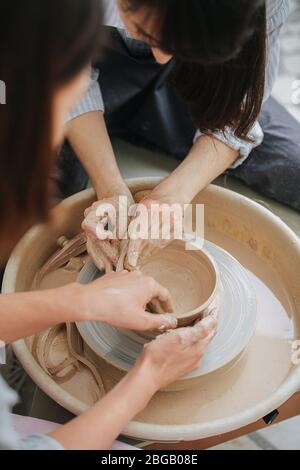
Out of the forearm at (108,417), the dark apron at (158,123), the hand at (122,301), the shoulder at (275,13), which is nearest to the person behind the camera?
the forearm at (108,417)

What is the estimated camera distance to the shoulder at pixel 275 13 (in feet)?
5.65

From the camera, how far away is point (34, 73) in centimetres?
86

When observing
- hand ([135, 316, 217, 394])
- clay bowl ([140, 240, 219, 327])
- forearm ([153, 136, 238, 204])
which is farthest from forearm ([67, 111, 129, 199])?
hand ([135, 316, 217, 394])

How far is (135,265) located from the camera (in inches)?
61.9

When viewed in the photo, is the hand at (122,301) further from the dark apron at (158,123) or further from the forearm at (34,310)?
the dark apron at (158,123)

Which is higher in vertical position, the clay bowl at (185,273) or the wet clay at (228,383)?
the clay bowl at (185,273)

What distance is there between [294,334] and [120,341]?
50 centimetres

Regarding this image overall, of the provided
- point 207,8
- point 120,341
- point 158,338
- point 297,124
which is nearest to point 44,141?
point 207,8

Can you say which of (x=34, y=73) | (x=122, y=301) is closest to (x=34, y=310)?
(x=122, y=301)

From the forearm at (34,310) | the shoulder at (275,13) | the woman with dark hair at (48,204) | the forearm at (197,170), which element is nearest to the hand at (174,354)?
the woman with dark hair at (48,204)

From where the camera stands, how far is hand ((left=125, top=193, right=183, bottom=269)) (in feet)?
5.25

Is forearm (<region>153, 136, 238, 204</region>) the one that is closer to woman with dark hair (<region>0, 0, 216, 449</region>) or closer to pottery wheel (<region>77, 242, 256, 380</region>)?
pottery wheel (<region>77, 242, 256, 380</region>)

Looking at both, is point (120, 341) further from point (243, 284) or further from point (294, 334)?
point (294, 334)

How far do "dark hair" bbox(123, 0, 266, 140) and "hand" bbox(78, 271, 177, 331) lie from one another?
518 mm
